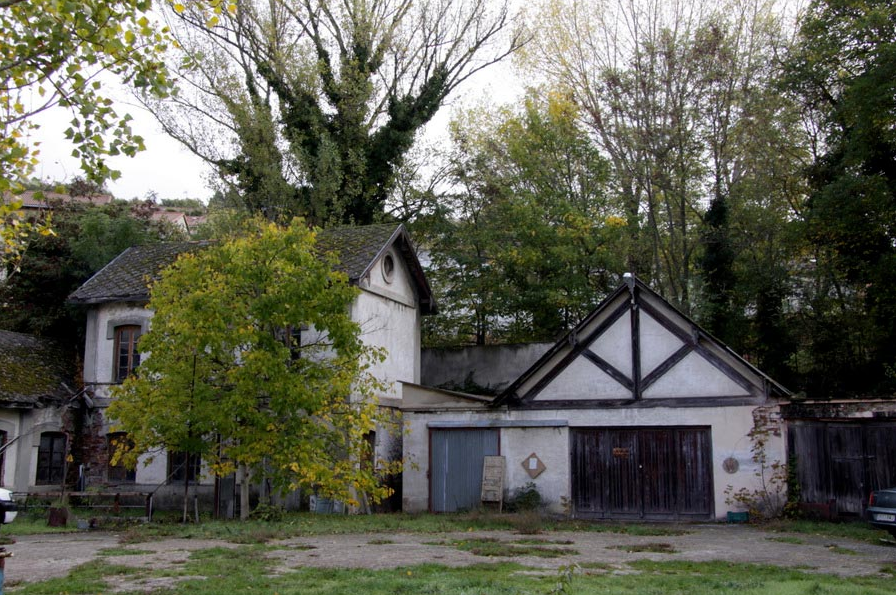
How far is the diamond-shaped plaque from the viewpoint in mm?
20531

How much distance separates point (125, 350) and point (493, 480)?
36.4ft

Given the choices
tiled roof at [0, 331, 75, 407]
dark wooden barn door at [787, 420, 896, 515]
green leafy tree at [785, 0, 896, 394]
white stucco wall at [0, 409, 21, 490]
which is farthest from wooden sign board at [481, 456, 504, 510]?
white stucco wall at [0, 409, 21, 490]

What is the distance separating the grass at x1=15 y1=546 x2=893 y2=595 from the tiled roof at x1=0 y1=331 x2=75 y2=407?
487 inches

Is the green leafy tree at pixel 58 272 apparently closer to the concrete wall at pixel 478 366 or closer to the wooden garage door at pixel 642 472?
the concrete wall at pixel 478 366

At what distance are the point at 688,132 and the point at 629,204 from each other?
3948 mm

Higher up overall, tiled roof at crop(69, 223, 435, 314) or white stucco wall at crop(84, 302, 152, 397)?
tiled roof at crop(69, 223, 435, 314)

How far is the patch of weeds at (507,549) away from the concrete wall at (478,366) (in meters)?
12.4

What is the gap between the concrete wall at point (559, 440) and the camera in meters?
18.9

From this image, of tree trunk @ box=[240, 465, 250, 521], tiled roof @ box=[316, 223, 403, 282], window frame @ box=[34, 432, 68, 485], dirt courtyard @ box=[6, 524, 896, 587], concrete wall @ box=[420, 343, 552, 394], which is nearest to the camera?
dirt courtyard @ box=[6, 524, 896, 587]

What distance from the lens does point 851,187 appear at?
918 inches

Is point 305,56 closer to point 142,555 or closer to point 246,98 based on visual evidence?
point 246,98

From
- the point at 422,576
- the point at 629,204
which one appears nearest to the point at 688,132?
the point at 629,204

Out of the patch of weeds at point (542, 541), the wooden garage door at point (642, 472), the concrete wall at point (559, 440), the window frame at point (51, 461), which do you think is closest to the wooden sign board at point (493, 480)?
the concrete wall at point (559, 440)

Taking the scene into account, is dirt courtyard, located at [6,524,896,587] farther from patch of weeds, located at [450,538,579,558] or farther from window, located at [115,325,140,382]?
window, located at [115,325,140,382]
